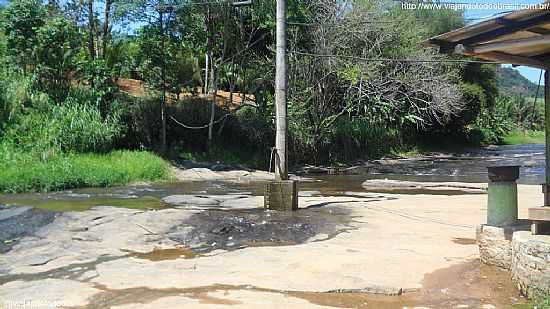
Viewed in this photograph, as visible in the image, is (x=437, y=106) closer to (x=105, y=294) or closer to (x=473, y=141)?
(x=473, y=141)

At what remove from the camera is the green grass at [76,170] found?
17141mm

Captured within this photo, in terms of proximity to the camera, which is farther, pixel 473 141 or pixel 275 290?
pixel 473 141

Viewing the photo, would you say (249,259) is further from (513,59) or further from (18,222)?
(18,222)

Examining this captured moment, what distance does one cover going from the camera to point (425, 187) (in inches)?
751

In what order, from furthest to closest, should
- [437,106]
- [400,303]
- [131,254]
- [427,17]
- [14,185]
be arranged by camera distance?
[427,17] → [437,106] → [14,185] → [131,254] → [400,303]

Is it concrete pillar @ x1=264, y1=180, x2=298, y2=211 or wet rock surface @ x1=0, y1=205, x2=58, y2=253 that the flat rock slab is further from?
wet rock surface @ x1=0, y1=205, x2=58, y2=253

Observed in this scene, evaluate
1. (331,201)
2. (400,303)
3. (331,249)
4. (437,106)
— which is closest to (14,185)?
(331,201)

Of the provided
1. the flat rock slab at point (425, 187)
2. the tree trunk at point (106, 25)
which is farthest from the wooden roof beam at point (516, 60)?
the tree trunk at point (106, 25)

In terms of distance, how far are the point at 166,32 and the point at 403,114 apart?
636 inches

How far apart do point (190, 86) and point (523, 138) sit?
4987 centimetres

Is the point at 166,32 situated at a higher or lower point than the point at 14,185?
higher

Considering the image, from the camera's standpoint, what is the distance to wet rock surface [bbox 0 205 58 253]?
946 cm

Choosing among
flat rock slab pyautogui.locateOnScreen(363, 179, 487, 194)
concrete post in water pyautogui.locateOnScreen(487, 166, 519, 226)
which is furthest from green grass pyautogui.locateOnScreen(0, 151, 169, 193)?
concrete post in water pyautogui.locateOnScreen(487, 166, 519, 226)

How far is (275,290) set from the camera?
6672 millimetres
